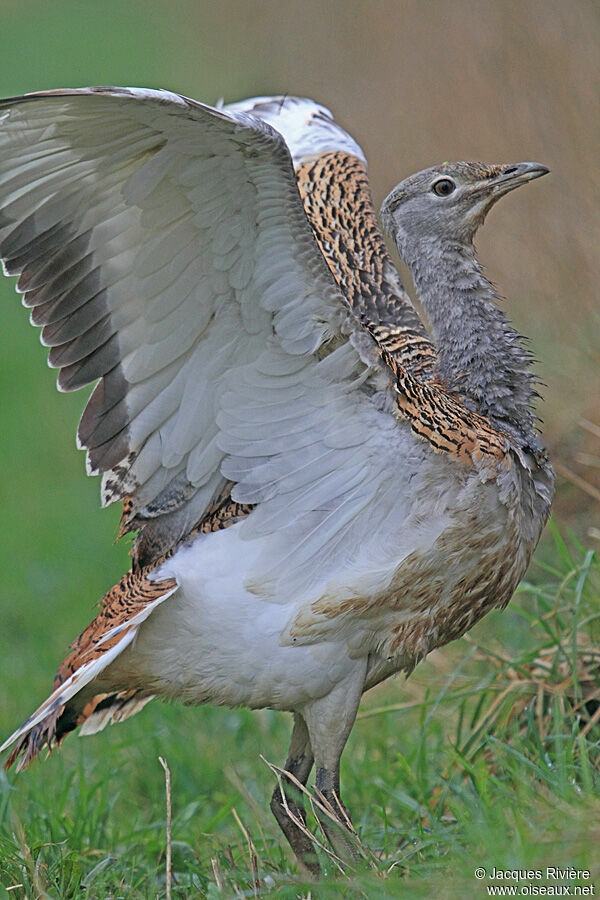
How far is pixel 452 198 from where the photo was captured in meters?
3.81

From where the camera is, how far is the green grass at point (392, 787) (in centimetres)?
274

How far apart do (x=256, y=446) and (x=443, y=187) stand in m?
1.13

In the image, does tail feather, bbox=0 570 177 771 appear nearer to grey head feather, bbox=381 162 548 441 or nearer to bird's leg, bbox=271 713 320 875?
bird's leg, bbox=271 713 320 875

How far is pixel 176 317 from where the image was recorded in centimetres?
330

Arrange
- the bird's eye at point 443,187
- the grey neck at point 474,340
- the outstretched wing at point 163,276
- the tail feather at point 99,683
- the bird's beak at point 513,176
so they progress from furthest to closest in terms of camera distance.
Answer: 1. the bird's eye at point 443,187
2. the bird's beak at point 513,176
3. the grey neck at point 474,340
4. the tail feather at point 99,683
5. the outstretched wing at point 163,276

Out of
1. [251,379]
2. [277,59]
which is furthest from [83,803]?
[277,59]

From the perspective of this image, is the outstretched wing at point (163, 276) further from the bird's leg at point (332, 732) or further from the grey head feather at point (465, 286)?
the bird's leg at point (332, 732)

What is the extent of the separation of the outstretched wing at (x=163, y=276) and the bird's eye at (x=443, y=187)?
88 cm

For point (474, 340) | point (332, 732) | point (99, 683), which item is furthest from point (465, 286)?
point (99, 683)

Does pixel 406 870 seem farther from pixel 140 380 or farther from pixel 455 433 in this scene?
pixel 140 380

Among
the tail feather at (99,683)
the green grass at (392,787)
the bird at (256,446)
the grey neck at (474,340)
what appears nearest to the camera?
the green grass at (392,787)

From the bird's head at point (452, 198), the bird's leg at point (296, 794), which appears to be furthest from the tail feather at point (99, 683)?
the bird's head at point (452, 198)

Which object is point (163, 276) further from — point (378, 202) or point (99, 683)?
point (378, 202)

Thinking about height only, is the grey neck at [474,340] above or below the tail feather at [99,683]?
above
